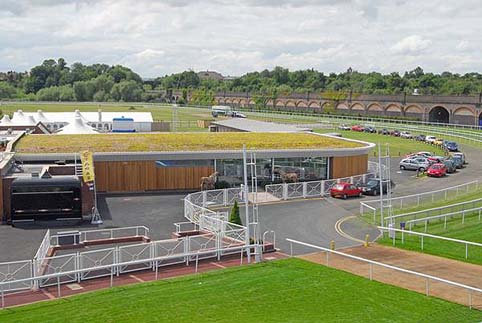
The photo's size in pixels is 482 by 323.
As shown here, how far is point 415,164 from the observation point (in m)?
62.5

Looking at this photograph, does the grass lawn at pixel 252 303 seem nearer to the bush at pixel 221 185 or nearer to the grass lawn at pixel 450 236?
the grass lawn at pixel 450 236

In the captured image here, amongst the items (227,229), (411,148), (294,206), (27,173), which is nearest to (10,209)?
(27,173)

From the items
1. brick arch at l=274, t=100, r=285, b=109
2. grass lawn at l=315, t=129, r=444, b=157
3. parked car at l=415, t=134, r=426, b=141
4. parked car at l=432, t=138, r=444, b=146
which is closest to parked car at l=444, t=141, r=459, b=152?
grass lawn at l=315, t=129, r=444, b=157

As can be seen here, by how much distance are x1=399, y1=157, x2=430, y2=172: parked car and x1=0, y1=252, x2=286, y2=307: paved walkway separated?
1352 inches

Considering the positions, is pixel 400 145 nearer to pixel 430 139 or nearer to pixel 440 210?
pixel 430 139

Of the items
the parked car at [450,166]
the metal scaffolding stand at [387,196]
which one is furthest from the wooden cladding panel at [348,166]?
the parked car at [450,166]

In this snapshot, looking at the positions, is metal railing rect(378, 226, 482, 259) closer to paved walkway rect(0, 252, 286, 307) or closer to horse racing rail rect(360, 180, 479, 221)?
horse racing rail rect(360, 180, 479, 221)

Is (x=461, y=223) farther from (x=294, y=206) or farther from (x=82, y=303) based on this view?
(x=82, y=303)

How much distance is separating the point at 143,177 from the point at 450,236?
24044mm

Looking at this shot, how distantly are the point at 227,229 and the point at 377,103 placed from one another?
109m

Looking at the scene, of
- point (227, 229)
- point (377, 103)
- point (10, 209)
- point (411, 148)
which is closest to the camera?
point (227, 229)

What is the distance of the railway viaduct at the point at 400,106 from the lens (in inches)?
4590

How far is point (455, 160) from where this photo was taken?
63.4 m

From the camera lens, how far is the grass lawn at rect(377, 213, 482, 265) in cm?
3030
